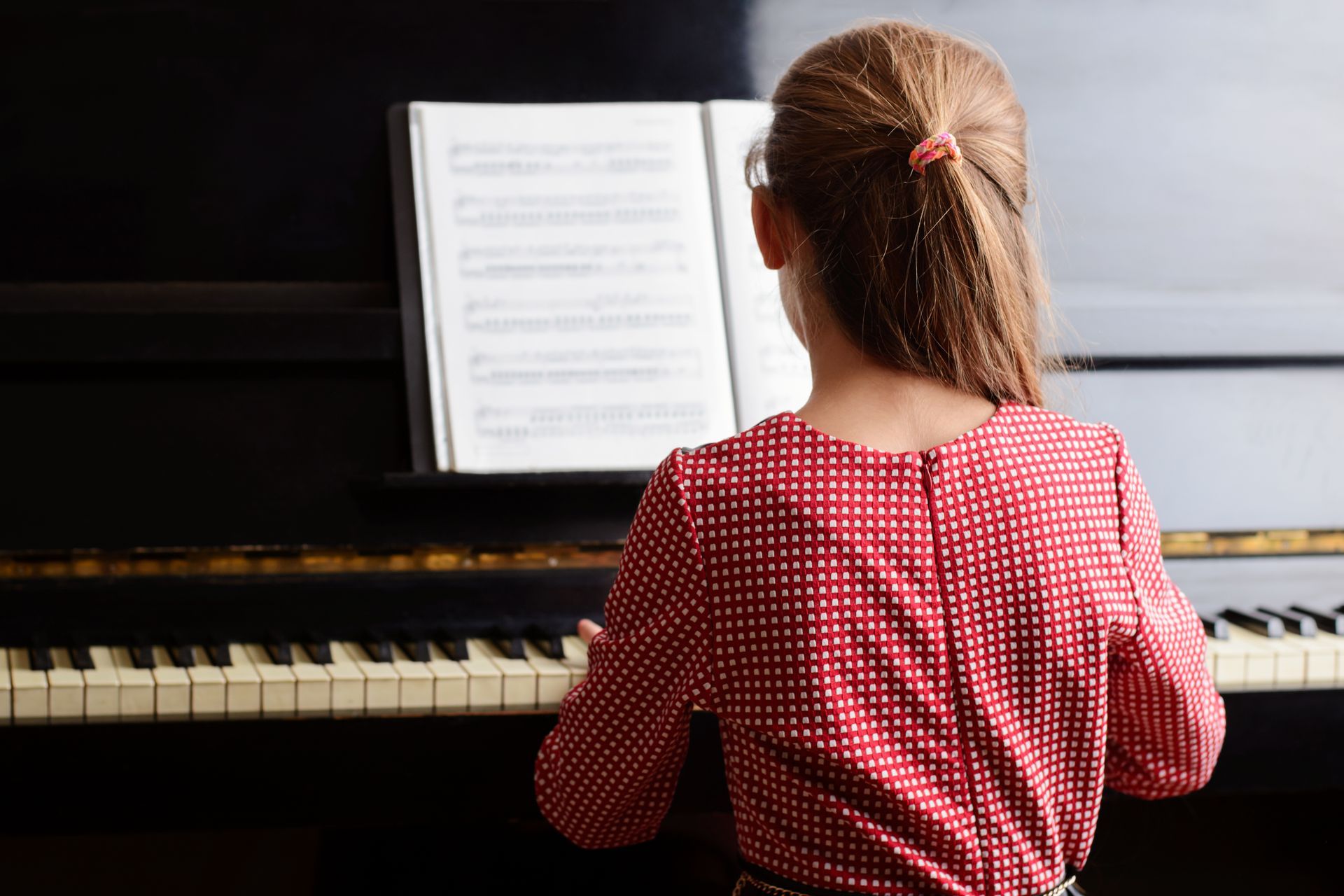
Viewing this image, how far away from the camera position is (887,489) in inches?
37.7

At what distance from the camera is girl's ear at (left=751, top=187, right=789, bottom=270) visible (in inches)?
42.0

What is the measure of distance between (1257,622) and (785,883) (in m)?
0.99

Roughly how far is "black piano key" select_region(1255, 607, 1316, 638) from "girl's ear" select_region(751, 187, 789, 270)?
1.06m

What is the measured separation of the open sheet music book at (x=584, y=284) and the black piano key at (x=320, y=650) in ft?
0.95

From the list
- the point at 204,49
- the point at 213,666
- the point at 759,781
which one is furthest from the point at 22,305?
the point at 759,781

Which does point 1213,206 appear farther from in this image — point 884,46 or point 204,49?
point 204,49

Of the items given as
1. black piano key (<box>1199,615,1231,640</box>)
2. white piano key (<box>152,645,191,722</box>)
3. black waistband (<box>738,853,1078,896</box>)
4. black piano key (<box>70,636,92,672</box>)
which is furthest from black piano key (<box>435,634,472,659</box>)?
black piano key (<box>1199,615,1231,640</box>)

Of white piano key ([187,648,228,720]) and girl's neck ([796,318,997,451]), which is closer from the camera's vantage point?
girl's neck ([796,318,997,451])

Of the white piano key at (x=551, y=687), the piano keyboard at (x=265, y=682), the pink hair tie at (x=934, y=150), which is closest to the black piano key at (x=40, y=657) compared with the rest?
the piano keyboard at (x=265, y=682)

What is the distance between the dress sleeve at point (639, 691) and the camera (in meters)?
0.98

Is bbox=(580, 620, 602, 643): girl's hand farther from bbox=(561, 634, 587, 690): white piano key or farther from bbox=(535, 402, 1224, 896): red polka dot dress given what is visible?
bbox=(535, 402, 1224, 896): red polka dot dress

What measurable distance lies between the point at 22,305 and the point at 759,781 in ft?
4.30

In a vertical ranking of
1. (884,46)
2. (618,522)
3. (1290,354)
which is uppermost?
(884,46)

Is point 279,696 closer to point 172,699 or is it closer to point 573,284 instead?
point 172,699
